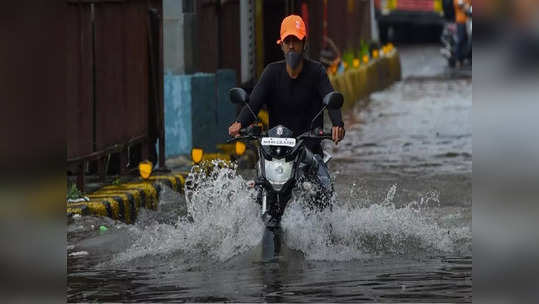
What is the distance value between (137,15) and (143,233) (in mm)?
3626

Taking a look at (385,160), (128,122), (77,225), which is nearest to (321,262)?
(77,225)

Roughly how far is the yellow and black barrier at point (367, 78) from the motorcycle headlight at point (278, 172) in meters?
14.7

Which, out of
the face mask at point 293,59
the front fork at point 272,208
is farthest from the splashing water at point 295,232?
the face mask at point 293,59

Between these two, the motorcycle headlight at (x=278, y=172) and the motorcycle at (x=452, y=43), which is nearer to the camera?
the motorcycle headlight at (x=278, y=172)

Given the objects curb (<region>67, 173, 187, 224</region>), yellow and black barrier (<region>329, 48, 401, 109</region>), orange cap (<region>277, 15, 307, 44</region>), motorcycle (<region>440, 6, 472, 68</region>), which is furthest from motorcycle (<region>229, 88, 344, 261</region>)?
motorcycle (<region>440, 6, 472, 68</region>)

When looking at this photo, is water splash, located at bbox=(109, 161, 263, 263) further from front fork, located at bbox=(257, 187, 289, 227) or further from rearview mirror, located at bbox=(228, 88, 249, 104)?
rearview mirror, located at bbox=(228, 88, 249, 104)

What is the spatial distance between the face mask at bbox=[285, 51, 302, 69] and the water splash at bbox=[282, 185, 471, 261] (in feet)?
3.18

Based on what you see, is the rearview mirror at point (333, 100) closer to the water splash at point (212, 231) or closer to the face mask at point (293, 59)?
the face mask at point (293, 59)

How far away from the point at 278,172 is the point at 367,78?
20.3 meters

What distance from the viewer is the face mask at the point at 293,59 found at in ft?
30.2

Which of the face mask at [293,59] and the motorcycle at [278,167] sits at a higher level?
the face mask at [293,59]

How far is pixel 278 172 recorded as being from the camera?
347 inches

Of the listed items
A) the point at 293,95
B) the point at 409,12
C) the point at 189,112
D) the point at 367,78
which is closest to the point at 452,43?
the point at 367,78

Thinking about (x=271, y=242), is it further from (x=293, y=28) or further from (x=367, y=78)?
(x=367, y=78)
